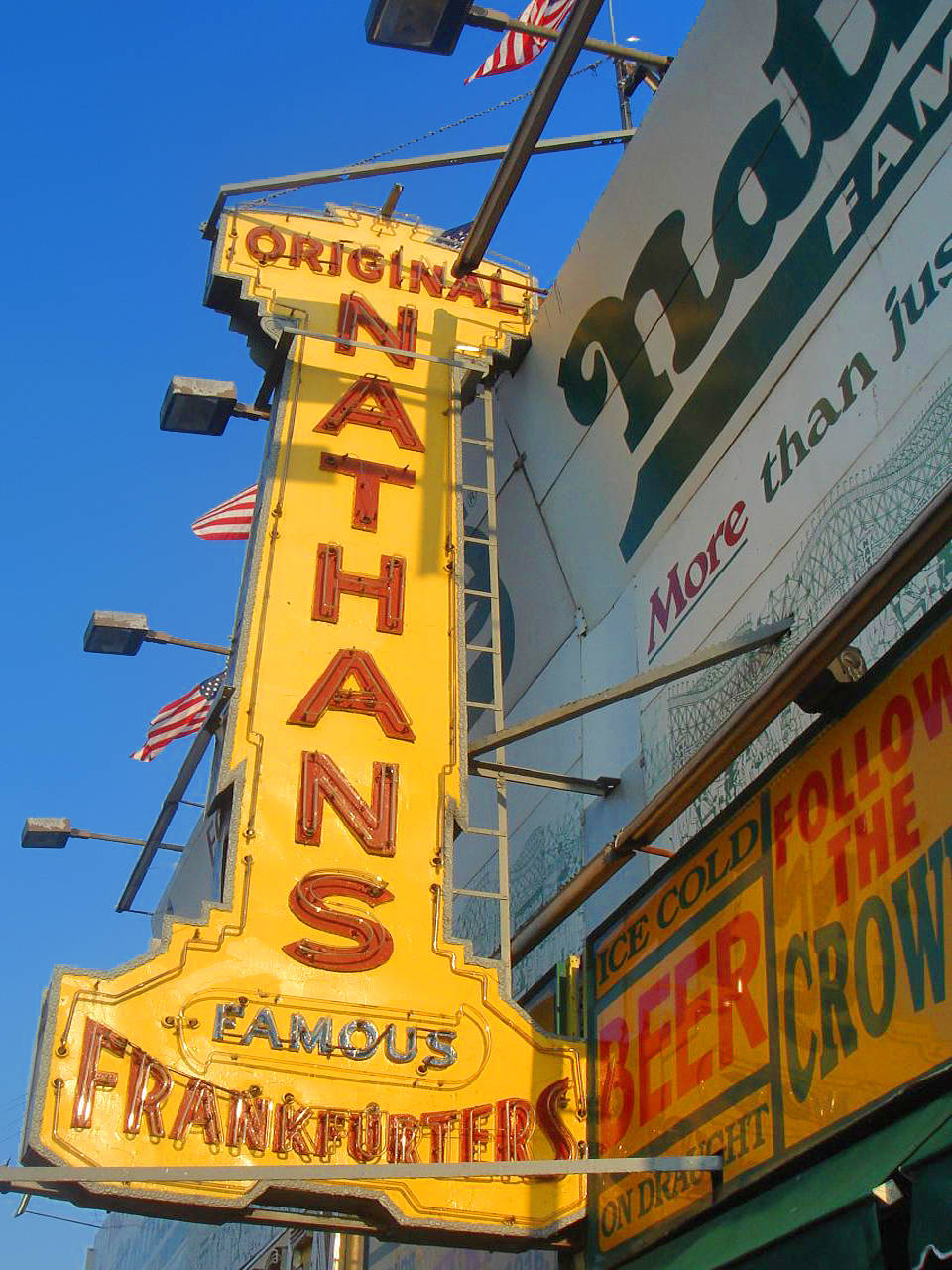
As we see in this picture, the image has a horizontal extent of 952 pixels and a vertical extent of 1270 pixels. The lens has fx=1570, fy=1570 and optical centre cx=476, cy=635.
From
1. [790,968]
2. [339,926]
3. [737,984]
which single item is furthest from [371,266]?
[790,968]

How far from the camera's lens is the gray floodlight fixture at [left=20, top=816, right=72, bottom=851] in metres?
18.4

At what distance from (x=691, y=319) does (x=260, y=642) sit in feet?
12.1

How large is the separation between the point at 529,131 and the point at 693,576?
10.3ft

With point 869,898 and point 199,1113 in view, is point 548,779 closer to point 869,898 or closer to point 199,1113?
point 199,1113

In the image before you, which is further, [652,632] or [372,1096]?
[652,632]

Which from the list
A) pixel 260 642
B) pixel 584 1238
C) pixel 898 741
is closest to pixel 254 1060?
pixel 584 1238

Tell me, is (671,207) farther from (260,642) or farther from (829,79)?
(260,642)

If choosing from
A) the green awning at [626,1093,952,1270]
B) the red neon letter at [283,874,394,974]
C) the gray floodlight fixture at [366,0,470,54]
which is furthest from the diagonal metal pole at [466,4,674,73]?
the green awning at [626,1093,952,1270]

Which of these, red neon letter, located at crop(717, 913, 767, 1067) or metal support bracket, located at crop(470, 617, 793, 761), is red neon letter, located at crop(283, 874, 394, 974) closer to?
metal support bracket, located at crop(470, 617, 793, 761)

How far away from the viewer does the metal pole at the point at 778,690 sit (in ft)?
23.4

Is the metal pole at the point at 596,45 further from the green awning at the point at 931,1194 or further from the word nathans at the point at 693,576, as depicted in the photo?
the green awning at the point at 931,1194

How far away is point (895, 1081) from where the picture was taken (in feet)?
20.6

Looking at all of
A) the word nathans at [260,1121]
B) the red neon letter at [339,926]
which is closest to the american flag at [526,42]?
the red neon letter at [339,926]

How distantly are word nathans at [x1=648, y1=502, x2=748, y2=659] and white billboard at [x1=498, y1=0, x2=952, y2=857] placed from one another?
20 millimetres
